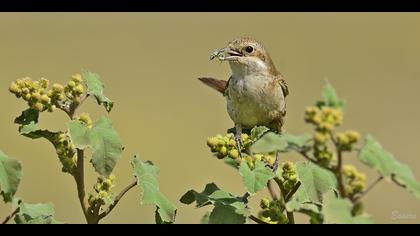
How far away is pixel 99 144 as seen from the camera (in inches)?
94.8

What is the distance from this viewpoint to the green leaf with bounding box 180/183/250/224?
2.06 meters

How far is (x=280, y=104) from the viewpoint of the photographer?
4.59 m

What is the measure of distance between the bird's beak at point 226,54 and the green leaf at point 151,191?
6.46 ft

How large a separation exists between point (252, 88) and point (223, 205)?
2471 mm

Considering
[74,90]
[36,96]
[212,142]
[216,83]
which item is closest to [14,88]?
[36,96]

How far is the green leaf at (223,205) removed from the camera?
206 centimetres

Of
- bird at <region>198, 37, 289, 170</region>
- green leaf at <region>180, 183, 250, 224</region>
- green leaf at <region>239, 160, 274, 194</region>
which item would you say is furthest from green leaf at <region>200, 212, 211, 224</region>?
bird at <region>198, 37, 289, 170</region>

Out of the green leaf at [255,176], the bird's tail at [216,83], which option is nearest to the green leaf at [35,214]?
the green leaf at [255,176]

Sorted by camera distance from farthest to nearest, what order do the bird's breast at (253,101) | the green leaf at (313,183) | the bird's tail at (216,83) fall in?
the bird's tail at (216,83)
the bird's breast at (253,101)
the green leaf at (313,183)

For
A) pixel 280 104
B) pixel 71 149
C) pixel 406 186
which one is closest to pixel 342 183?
pixel 406 186

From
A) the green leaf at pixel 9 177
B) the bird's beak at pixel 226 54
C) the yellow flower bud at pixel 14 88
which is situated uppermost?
the bird's beak at pixel 226 54

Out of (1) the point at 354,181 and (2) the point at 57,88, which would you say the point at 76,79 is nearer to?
(2) the point at 57,88

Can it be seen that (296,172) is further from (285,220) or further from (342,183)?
(342,183)

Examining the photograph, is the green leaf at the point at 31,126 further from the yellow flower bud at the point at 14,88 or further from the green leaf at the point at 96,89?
the green leaf at the point at 96,89
